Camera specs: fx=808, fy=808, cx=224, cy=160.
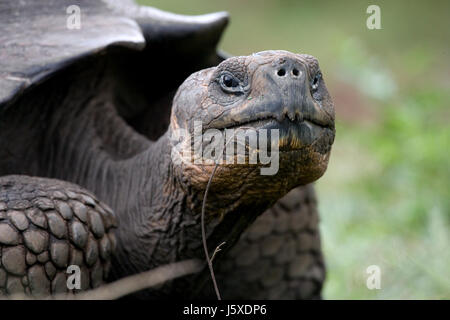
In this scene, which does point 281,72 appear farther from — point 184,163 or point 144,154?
point 144,154

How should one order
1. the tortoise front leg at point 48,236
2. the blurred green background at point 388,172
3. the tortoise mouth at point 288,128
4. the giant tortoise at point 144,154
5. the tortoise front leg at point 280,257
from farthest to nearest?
1. the blurred green background at point 388,172
2. the tortoise front leg at point 280,257
3. the tortoise front leg at point 48,236
4. the giant tortoise at point 144,154
5. the tortoise mouth at point 288,128

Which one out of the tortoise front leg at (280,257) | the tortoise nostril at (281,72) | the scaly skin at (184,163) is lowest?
the tortoise front leg at (280,257)

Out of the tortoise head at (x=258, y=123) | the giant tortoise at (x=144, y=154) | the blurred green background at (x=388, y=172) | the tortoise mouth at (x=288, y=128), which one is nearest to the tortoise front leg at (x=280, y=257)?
the giant tortoise at (x=144, y=154)

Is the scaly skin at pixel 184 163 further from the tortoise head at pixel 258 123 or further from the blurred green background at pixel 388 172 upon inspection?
the blurred green background at pixel 388 172

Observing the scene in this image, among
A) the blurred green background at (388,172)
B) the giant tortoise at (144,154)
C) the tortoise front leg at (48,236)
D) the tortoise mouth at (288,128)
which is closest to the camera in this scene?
the tortoise mouth at (288,128)

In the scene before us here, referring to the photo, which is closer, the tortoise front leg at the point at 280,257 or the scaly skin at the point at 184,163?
the scaly skin at the point at 184,163

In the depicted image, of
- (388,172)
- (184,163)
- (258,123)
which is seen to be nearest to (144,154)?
(184,163)

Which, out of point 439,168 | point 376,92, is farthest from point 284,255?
point 376,92

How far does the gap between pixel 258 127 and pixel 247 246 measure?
1167mm

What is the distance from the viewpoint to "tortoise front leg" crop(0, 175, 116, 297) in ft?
7.97

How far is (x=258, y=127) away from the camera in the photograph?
87.6 inches

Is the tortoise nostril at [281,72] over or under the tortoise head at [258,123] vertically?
Result: over

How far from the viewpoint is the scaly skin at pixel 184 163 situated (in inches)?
89.3
